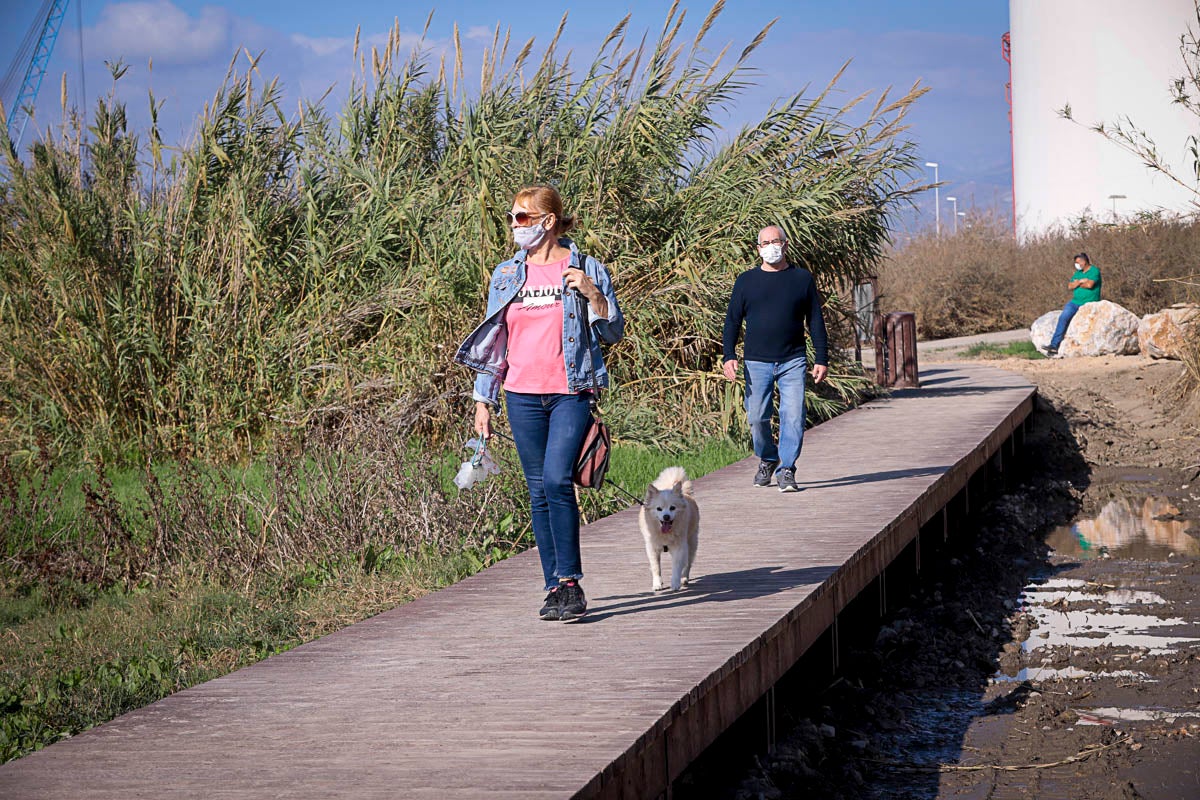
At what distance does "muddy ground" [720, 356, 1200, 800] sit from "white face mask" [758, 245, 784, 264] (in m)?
2.73

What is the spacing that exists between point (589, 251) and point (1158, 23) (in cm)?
3955

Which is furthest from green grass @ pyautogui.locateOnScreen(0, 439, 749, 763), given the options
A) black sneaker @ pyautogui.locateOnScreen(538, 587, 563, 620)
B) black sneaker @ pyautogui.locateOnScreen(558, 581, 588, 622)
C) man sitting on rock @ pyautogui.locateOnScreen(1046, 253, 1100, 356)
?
man sitting on rock @ pyautogui.locateOnScreen(1046, 253, 1100, 356)

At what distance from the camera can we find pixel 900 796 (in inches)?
241

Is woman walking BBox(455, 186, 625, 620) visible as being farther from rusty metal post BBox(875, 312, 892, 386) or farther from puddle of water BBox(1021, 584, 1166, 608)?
rusty metal post BBox(875, 312, 892, 386)

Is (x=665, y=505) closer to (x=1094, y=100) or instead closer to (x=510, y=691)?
(x=510, y=691)

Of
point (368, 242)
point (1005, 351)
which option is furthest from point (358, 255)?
point (1005, 351)

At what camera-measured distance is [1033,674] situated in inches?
316

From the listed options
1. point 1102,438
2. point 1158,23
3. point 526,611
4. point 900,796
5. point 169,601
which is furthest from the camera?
point 1158,23

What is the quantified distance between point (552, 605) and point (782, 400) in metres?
4.25

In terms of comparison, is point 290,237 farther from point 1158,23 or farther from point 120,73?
point 1158,23

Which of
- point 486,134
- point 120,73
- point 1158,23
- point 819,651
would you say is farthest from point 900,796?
point 1158,23

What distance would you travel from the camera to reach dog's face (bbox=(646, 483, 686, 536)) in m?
6.24

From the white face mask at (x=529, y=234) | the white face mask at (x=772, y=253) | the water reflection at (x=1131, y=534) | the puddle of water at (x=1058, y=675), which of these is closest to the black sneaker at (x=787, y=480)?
the white face mask at (x=772, y=253)

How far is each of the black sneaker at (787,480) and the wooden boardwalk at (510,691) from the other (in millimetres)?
1271
